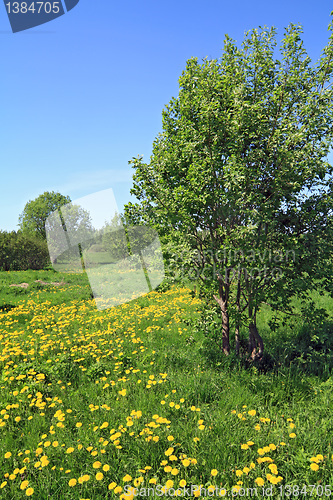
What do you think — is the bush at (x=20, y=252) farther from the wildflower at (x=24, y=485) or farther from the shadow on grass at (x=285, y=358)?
the wildflower at (x=24, y=485)

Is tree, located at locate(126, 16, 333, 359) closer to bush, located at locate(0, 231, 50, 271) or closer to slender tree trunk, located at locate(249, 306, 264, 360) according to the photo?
slender tree trunk, located at locate(249, 306, 264, 360)

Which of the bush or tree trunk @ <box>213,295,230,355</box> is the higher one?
the bush

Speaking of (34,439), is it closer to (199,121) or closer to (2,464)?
(2,464)

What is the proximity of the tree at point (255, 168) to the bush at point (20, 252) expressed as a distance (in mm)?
33450

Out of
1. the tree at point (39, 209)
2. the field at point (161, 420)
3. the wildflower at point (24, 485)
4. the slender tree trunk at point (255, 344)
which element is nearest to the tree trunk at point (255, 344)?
the slender tree trunk at point (255, 344)

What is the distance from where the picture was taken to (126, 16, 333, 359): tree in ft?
15.5

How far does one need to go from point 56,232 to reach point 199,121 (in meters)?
48.9

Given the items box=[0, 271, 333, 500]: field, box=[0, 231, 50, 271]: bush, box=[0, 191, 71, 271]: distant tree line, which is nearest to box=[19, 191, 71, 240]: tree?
box=[0, 191, 71, 271]: distant tree line

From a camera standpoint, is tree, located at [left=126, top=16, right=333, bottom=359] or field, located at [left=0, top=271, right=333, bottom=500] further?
tree, located at [left=126, top=16, right=333, bottom=359]

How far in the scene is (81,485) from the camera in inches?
119

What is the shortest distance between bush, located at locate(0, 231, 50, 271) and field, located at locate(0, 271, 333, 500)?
2990 centimetres

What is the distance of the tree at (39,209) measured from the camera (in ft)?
179

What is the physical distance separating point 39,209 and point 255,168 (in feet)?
187

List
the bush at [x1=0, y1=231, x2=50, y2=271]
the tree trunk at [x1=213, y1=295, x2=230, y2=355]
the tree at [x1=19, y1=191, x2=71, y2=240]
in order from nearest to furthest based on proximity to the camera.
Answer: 1. the tree trunk at [x1=213, y1=295, x2=230, y2=355]
2. the bush at [x1=0, y1=231, x2=50, y2=271]
3. the tree at [x1=19, y1=191, x2=71, y2=240]
